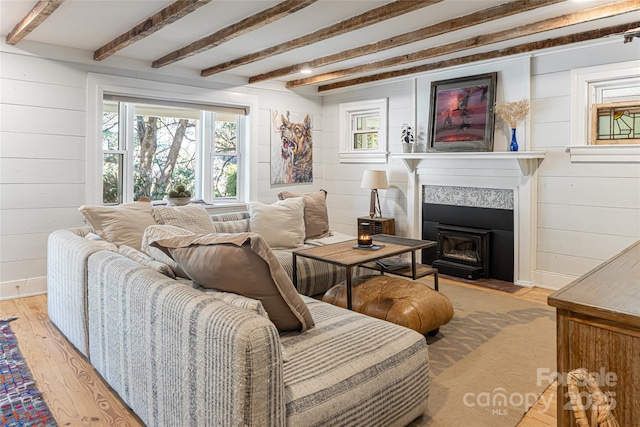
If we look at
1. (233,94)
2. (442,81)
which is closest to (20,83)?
(233,94)

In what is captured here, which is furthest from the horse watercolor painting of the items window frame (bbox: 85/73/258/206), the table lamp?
the table lamp

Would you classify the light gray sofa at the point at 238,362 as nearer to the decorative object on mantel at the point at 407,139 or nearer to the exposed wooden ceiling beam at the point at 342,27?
the exposed wooden ceiling beam at the point at 342,27

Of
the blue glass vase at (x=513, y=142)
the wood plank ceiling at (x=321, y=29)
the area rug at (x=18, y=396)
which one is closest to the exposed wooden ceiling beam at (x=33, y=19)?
the wood plank ceiling at (x=321, y=29)

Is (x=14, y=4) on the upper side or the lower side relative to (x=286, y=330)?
upper

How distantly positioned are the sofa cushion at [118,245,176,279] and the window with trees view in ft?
8.00

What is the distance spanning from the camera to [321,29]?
Answer: 3570 mm

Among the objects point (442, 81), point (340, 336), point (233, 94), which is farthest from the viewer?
point (233, 94)

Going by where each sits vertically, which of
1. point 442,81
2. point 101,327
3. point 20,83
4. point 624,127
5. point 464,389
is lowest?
point 464,389

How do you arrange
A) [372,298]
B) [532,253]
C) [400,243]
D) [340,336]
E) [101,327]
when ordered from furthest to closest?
[532,253]
[400,243]
[372,298]
[101,327]
[340,336]

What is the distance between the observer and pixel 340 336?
191 centimetres

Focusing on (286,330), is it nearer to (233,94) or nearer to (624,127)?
(624,127)

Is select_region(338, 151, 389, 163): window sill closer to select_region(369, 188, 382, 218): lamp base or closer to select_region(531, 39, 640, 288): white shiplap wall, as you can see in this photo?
select_region(369, 188, 382, 218): lamp base

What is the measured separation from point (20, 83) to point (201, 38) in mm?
1716

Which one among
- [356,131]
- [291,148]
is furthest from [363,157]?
[291,148]
